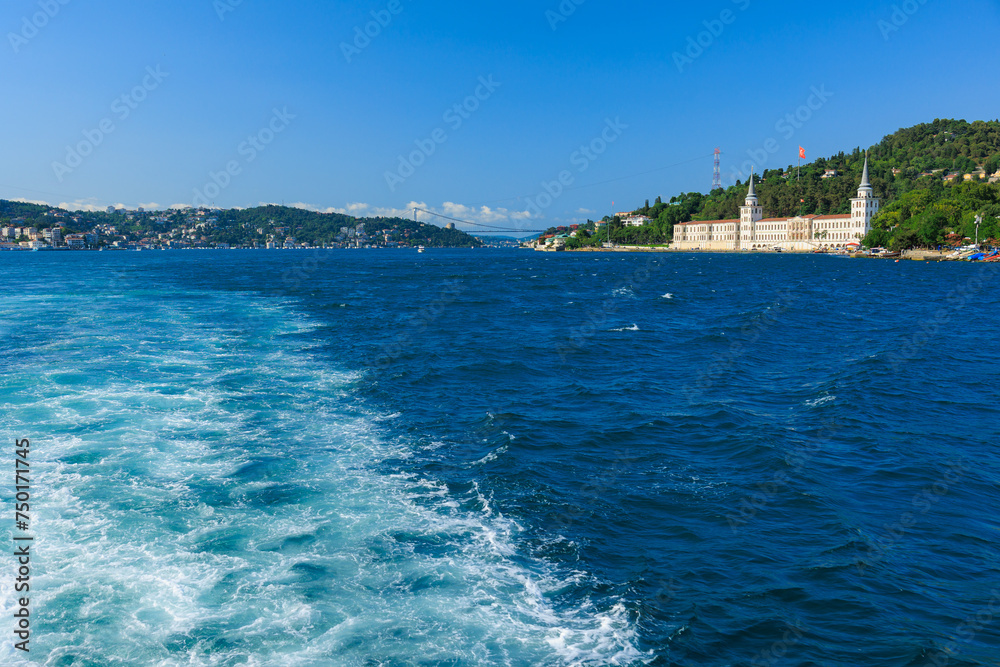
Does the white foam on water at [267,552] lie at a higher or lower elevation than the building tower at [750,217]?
lower

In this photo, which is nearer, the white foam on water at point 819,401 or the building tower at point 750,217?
the white foam on water at point 819,401

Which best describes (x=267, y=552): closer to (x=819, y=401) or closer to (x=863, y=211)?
(x=819, y=401)

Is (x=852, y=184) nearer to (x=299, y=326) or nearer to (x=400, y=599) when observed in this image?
(x=299, y=326)

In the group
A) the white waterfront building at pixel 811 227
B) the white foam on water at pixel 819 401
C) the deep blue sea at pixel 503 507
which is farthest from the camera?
the white waterfront building at pixel 811 227

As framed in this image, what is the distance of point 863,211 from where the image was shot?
6289 inches

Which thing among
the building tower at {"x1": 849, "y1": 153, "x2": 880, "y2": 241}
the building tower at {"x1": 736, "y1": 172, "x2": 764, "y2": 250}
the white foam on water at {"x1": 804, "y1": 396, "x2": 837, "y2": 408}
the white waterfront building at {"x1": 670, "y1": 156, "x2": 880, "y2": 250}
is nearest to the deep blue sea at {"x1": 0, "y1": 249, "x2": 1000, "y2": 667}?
the white foam on water at {"x1": 804, "y1": 396, "x2": 837, "y2": 408}

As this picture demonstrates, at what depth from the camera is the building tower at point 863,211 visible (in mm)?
159750

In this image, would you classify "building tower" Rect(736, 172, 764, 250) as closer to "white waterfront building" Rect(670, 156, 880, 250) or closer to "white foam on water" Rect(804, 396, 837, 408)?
"white waterfront building" Rect(670, 156, 880, 250)

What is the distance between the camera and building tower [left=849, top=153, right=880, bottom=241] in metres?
160

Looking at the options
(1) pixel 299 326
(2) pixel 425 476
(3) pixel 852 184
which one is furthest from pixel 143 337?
(3) pixel 852 184

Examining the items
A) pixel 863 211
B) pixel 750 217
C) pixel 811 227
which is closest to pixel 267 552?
pixel 863 211

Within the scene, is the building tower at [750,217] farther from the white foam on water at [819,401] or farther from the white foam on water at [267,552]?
the white foam on water at [267,552]

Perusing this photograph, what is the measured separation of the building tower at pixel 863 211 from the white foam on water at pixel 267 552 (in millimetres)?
179983

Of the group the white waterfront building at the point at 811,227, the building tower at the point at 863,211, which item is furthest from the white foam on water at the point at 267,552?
the white waterfront building at the point at 811,227
